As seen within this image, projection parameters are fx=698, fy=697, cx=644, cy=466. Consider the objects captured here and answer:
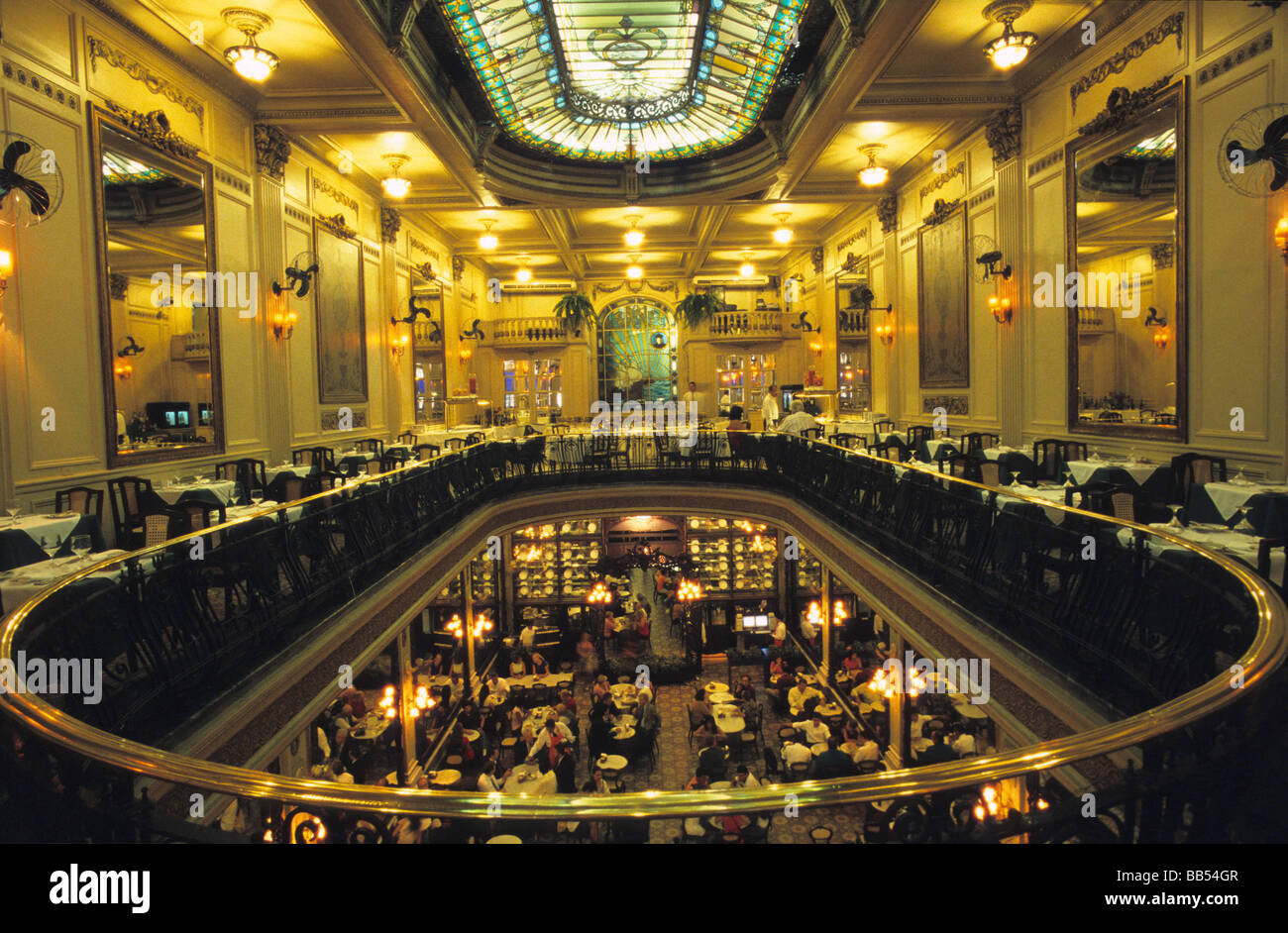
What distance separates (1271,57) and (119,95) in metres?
10.3

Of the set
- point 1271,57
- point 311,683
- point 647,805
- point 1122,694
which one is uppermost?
point 1271,57

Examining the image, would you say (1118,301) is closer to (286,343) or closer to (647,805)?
(647,805)

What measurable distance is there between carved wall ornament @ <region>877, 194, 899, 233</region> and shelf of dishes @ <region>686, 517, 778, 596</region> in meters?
6.88

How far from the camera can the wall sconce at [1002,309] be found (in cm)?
949

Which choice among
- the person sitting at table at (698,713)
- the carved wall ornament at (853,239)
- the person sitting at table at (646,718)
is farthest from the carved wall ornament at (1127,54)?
the person sitting at table at (646,718)

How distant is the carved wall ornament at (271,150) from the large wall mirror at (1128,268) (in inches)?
394

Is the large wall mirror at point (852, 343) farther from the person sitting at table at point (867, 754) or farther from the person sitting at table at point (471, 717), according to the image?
the person sitting at table at point (471, 717)

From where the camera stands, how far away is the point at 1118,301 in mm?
7516

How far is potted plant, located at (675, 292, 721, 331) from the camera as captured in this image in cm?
1969

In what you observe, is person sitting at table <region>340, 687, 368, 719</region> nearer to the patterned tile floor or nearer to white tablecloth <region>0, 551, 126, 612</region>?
the patterned tile floor

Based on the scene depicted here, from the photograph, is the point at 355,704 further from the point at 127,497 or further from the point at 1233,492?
the point at 1233,492

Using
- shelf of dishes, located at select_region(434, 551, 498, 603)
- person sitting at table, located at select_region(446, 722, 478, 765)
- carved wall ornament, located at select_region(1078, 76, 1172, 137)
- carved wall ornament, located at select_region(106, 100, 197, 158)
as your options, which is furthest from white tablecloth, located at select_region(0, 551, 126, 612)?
shelf of dishes, located at select_region(434, 551, 498, 603)

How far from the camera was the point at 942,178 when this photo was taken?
1131 cm
